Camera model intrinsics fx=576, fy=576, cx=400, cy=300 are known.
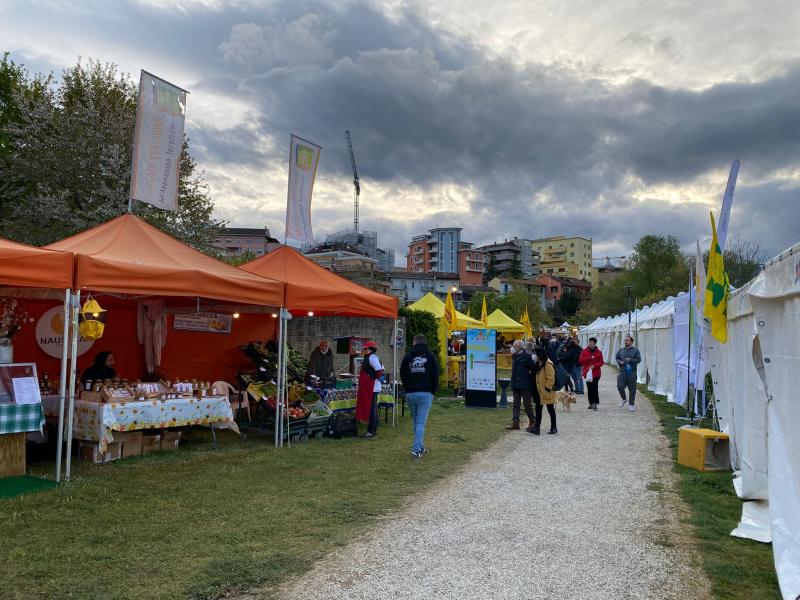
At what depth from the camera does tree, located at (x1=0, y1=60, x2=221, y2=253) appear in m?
18.0

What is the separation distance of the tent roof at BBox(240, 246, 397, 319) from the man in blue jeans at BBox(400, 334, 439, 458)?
193 cm

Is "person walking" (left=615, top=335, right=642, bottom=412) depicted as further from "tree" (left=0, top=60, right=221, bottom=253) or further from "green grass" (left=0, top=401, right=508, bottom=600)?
"tree" (left=0, top=60, right=221, bottom=253)

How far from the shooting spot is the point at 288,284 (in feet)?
29.6

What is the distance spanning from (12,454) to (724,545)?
7.61 metres

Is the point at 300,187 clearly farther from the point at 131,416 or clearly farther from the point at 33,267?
the point at 33,267

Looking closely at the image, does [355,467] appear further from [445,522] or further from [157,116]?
[157,116]

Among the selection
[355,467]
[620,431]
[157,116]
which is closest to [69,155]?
[157,116]

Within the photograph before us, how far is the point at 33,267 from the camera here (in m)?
6.17

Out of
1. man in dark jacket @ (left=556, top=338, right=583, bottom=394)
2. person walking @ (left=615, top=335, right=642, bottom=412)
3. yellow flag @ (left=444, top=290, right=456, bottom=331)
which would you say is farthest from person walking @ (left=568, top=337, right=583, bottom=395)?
yellow flag @ (left=444, top=290, right=456, bottom=331)

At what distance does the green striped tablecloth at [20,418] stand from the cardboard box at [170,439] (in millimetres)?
2086

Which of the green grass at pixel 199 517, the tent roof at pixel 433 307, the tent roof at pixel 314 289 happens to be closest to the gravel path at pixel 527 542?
the green grass at pixel 199 517

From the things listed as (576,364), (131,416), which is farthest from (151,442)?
(576,364)

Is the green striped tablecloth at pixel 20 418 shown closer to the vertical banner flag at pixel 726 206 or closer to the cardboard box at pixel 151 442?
the cardboard box at pixel 151 442

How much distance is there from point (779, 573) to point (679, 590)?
0.68m
